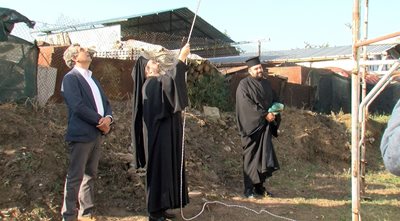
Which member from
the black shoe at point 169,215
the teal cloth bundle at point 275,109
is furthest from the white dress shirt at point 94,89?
the teal cloth bundle at point 275,109

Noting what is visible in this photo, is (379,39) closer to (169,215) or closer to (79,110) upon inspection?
(79,110)

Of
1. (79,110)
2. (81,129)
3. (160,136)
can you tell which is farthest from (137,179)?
(79,110)

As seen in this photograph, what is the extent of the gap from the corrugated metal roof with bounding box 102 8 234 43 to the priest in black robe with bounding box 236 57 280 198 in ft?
45.0

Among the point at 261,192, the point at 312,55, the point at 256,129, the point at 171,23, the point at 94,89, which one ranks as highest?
the point at 171,23

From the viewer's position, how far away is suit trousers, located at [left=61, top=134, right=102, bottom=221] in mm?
4383

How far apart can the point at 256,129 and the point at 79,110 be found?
2577 mm

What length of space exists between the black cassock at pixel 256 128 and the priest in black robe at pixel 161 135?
1458mm

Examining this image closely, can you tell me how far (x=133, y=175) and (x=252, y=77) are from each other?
208 centimetres

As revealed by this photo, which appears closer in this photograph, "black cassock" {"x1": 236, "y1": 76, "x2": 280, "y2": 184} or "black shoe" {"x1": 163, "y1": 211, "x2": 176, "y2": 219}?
"black shoe" {"x1": 163, "y1": 211, "x2": 176, "y2": 219}

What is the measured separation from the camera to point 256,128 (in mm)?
6125

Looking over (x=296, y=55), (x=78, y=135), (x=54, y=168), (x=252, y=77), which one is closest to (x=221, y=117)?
(x=252, y=77)

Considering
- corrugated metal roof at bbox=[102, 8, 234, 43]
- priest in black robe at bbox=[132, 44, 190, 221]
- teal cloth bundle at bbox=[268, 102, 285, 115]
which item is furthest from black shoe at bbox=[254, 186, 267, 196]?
corrugated metal roof at bbox=[102, 8, 234, 43]

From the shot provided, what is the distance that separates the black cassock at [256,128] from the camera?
19.8ft

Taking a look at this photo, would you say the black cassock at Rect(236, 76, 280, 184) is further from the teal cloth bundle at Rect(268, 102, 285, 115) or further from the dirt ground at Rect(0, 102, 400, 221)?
the dirt ground at Rect(0, 102, 400, 221)
